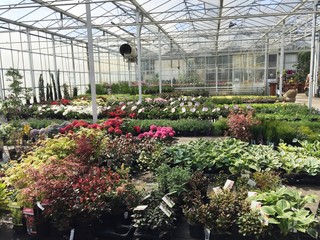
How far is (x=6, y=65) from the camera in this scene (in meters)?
12.7

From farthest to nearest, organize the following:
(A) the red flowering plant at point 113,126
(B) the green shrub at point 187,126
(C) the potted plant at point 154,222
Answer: (B) the green shrub at point 187,126 < (A) the red flowering plant at point 113,126 < (C) the potted plant at point 154,222

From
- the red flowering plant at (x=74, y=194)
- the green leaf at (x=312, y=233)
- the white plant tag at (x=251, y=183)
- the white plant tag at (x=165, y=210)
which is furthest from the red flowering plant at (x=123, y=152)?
the green leaf at (x=312, y=233)

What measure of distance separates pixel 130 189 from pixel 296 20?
50.8 ft

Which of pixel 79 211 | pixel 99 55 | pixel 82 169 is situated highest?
pixel 99 55

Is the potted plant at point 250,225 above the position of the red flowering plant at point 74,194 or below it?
below

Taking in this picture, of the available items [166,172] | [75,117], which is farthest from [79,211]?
[75,117]

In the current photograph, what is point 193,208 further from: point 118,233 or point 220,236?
point 118,233

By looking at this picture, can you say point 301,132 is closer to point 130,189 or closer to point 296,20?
point 130,189

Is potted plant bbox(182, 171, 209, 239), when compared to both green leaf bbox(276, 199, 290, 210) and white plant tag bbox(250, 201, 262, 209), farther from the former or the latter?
green leaf bbox(276, 199, 290, 210)

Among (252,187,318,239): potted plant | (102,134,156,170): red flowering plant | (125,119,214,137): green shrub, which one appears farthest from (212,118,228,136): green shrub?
(252,187,318,239): potted plant

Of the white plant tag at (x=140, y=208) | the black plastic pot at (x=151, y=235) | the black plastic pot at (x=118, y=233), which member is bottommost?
the black plastic pot at (x=118, y=233)

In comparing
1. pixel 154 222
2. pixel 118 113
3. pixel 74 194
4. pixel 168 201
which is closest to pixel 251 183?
pixel 168 201

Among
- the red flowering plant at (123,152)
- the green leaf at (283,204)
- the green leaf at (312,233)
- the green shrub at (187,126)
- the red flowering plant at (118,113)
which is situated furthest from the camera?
the red flowering plant at (118,113)

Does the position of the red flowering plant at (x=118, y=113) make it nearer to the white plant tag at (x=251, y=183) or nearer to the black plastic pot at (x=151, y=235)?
the white plant tag at (x=251, y=183)
